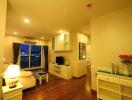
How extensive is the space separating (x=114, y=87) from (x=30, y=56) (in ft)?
19.6

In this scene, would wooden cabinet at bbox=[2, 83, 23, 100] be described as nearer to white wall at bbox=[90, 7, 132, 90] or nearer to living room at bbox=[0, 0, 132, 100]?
living room at bbox=[0, 0, 132, 100]

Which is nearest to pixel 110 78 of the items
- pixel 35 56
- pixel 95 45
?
pixel 95 45

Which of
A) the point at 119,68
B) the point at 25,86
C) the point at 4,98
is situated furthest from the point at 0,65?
the point at 119,68

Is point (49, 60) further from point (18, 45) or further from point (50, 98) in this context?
point (50, 98)

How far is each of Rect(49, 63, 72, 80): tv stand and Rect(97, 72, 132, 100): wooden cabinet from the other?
2200 millimetres

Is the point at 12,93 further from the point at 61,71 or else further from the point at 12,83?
the point at 61,71

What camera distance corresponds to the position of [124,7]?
2.35m

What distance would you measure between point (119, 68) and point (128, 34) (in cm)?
99

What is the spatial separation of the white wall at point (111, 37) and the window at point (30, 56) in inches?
203

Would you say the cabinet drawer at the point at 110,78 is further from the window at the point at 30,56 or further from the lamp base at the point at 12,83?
the window at the point at 30,56

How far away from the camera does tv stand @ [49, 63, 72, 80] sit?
4578 mm

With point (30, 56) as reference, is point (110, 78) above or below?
below

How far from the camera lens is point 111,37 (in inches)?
104

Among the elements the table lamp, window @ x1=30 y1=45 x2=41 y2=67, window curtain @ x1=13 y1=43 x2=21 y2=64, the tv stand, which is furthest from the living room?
window @ x1=30 y1=45 x2=41 y2=67
